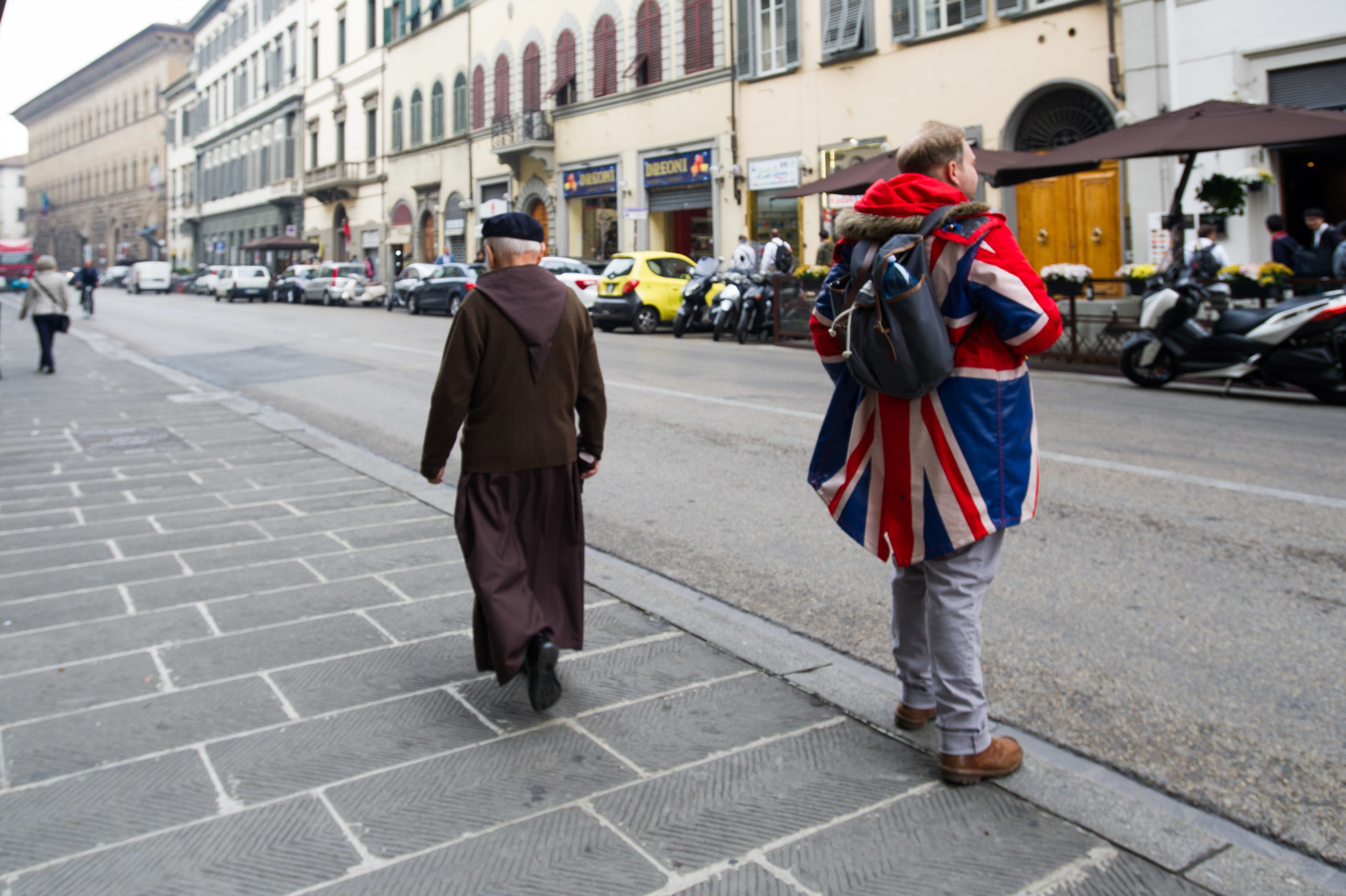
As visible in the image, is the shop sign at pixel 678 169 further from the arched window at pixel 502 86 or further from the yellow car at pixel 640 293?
the arched window at pixel 502 86

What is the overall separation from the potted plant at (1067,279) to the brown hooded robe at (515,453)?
1097 centimetres

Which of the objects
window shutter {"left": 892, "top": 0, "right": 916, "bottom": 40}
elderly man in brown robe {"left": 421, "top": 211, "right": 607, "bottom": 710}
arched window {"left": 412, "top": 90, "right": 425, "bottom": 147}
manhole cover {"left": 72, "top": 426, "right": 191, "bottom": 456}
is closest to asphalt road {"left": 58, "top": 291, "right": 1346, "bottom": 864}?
elderly man in brown robe {"left": 421, "top": 211, "right": 607, "bottom": 710}

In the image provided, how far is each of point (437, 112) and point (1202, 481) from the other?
39430 mm

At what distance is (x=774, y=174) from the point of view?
25562 mm

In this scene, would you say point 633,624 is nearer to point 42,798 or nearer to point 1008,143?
point 42,798

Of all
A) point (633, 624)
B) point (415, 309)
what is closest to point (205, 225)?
point (415, 309)

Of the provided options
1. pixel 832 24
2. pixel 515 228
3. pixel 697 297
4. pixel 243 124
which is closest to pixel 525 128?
pixel 832 24

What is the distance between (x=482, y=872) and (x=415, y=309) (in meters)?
29.3

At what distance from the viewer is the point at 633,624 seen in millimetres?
4293

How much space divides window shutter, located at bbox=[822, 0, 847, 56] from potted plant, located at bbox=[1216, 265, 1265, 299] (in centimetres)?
1316

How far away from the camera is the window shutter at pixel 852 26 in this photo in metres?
22.7

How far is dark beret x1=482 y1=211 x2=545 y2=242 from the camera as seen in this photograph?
11.6 ft

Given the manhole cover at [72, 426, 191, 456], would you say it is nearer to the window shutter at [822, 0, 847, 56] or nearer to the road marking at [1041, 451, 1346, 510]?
the road marking at [1041, 451, 1346, 510]

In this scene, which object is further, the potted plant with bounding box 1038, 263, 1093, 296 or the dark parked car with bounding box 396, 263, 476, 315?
the dark parked car with bounding box 396, 263, 476, 315
